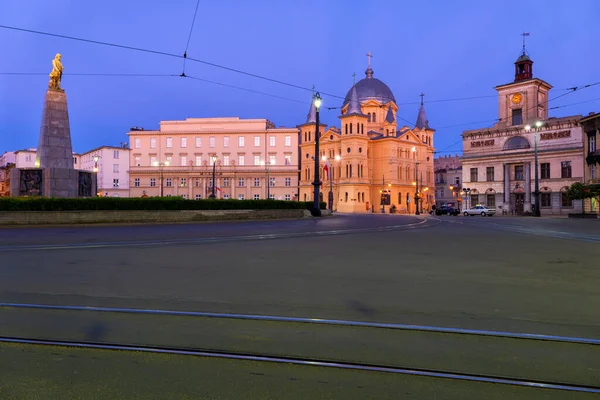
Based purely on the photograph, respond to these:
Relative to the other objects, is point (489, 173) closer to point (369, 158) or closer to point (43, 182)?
point (369, 158)

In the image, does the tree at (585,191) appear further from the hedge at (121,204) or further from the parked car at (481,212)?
the hedge at (121,204)

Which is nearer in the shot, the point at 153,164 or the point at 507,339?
the point at 507,339

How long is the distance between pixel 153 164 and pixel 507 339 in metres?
94.4

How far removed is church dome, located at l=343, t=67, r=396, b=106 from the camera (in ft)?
308

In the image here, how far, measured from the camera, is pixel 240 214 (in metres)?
28.8

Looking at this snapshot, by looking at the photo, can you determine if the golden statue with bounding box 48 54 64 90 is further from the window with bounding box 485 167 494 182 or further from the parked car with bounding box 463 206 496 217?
the window with bounding box 485 167 494 182

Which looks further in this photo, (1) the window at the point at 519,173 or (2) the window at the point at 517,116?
(2) the window at the point at 517,116

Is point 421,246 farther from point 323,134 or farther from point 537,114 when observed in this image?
point 323,134

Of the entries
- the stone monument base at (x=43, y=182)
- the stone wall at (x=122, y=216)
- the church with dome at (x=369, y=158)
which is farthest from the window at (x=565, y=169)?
the stone monument base at (x=43, y=182)

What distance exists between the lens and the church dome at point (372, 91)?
9400 centimetres

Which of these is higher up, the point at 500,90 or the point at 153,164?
the point at 500,90

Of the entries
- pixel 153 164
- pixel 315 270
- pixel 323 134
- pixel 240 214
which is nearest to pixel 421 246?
pixel 315 270

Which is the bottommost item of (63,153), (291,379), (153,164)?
(291,379)

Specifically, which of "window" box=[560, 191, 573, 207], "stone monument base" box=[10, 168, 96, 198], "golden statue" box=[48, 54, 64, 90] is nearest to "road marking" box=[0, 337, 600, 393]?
"stone monument base" box=[10, 168, 96, 198]
